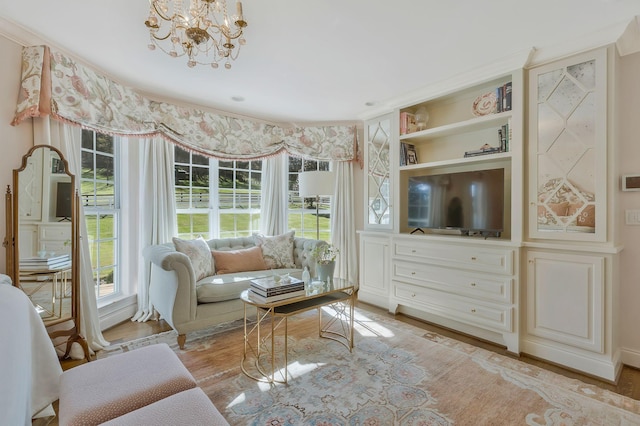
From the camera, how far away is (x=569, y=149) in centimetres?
229

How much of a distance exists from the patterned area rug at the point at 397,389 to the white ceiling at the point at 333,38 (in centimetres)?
240

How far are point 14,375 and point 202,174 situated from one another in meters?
2.85

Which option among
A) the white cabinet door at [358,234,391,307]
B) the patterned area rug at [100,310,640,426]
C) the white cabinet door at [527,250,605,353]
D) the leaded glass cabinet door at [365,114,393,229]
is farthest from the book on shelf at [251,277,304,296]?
the white cabinet door at [527,250,605,353]

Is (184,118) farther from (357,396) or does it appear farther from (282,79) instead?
(357,396)

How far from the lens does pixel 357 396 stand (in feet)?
6.31

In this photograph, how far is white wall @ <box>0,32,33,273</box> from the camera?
2.17 m

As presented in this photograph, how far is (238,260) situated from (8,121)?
2147 mm

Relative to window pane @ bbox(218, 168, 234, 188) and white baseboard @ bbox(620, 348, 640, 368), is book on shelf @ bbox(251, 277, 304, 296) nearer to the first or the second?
window pane @ bbox(218, 168, 234, 188)

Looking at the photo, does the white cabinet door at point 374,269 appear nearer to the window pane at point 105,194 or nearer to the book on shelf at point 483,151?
the book on shelf at point 483,151

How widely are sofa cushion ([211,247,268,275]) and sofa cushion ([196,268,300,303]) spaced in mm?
159

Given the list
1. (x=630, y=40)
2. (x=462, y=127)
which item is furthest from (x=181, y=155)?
(x=630, y=40)

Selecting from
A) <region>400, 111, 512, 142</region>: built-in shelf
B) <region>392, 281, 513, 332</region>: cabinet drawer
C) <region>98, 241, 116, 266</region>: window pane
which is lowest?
<region>392, 281, 513, 332</region>: cabinet drawer

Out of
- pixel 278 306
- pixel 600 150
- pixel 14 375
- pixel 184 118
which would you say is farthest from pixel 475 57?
pixel 14 375

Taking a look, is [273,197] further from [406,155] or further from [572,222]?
[572,222]
